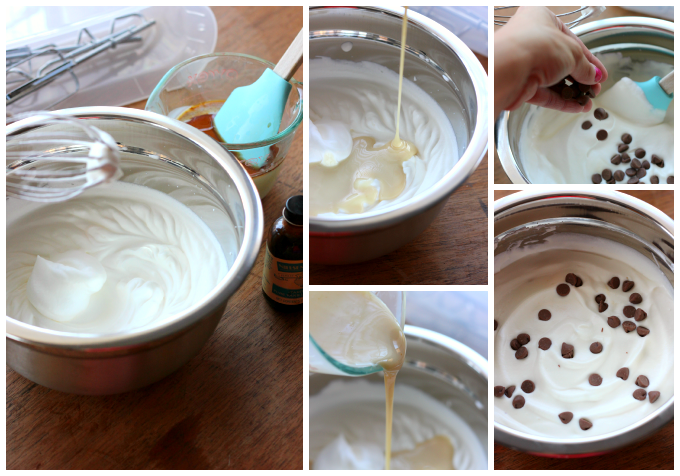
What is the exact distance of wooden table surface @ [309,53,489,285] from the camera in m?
0.56

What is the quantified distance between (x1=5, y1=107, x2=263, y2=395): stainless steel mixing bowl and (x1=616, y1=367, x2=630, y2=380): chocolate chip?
1.44ft

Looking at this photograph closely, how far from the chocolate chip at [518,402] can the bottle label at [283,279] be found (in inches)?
10.9

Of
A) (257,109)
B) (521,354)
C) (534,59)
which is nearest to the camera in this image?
(534,59)

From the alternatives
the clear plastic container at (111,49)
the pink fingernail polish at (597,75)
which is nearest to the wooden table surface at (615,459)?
the pink fingernail polish at (597,75)

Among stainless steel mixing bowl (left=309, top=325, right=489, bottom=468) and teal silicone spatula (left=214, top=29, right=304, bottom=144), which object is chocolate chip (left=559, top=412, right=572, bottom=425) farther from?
teal silicone spatula (left=214, top=29, right=304, bottom=144)

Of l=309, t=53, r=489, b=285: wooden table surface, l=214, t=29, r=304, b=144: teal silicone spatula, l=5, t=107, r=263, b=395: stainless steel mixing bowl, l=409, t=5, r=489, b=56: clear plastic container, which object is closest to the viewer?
l=5, t=107, r=263, b=395: stainless steel mixing bowl

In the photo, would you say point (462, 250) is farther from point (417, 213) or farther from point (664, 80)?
point (664, 80)

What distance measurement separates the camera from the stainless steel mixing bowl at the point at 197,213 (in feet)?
1.50

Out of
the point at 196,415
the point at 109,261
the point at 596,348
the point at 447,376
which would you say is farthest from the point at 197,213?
the point at 596,348

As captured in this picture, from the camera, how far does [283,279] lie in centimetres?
66

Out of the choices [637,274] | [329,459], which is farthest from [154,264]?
[637,274]

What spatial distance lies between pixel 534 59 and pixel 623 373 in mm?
370

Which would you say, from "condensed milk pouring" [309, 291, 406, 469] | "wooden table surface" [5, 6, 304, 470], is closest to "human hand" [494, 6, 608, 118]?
"condensed milk pouring" [309, 291, 406, 469]

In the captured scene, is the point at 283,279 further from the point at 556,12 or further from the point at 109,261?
the point at 556,12
